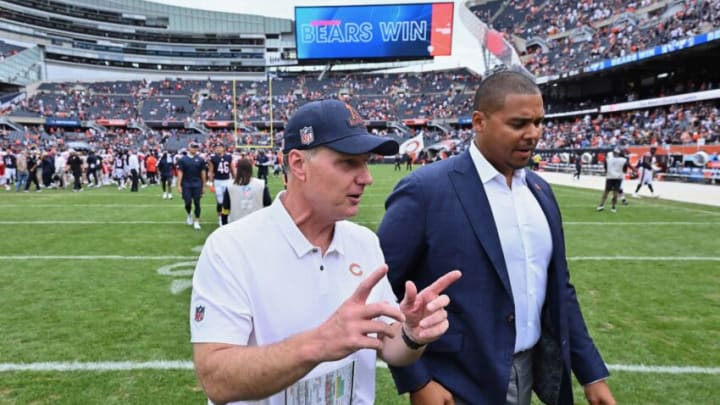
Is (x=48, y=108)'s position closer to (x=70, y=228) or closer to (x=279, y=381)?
(x=70, y=228)

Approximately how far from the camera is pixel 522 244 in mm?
2199

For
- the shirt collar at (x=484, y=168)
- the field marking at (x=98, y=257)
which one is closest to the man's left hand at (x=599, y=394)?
the shirt collar at (x=484, y=168)

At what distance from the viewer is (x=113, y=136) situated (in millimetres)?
61562

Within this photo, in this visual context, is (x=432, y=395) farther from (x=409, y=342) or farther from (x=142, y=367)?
(x=142, y=367)

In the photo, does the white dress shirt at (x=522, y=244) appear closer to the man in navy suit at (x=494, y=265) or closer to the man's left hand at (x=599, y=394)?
the man in navy suit at (x=494, y=265)

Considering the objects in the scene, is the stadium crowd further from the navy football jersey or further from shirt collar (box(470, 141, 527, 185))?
shirt collar (box(470, 141, 527, 185))

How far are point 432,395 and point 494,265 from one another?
2.10 feet

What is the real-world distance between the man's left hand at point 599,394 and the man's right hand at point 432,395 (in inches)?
31.0

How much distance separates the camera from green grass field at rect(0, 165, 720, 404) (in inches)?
156

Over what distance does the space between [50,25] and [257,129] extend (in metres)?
43.9

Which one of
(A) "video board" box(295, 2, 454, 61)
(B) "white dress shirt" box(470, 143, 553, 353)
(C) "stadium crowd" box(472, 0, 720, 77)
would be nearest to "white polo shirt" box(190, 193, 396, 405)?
(B) "white dress shirt" box(470, 143, 553, 353)

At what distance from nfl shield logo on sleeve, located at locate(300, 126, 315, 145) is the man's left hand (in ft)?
6.19

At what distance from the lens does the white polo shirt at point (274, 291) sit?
1444 mm

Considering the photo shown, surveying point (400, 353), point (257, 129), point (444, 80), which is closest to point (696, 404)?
point (400, 353)
